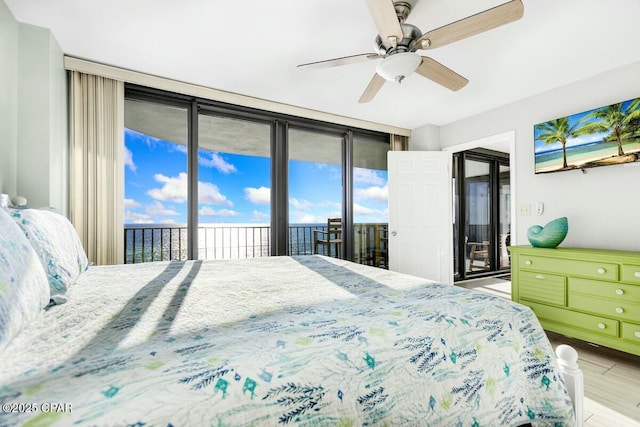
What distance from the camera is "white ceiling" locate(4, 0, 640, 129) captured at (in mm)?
1924

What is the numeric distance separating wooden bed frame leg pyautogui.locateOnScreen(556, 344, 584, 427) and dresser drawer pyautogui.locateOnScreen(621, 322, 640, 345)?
5.17ft

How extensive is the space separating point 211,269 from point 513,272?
2.86 m

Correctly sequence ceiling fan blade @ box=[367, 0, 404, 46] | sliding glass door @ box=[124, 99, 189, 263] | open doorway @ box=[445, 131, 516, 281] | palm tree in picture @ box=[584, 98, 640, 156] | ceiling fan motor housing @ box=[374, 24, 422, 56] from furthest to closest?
open doorway @ box=[445, 131, 516, 281] → sliding glass door @ box=[124, 99, 189, 263] → palm tree in picture @ box=[584, 98, 640, 156] → ceiling fan motor housing @ box=[374, 24, 422, 56] → ceiling fan blade @ box=[367, 0, 404, 46]

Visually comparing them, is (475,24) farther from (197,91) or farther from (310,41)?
(197,91)

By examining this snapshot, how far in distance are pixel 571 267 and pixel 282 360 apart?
286cm

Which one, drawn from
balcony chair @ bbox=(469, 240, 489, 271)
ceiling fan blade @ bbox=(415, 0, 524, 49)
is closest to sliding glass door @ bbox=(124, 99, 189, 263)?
ceiling fan blade @ bbox=(415, 0, 524, 49)

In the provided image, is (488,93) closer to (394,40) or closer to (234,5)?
(394,40)

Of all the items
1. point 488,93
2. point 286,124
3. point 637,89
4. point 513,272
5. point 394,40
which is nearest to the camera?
point 394,40

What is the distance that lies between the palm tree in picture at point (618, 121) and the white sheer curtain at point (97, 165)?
4347 mm

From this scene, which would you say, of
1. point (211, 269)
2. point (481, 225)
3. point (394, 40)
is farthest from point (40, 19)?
point (481, 225)

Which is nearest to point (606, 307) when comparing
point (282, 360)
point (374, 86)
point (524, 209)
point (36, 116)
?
point (524, 209)

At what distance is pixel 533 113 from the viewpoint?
3295 millimetres

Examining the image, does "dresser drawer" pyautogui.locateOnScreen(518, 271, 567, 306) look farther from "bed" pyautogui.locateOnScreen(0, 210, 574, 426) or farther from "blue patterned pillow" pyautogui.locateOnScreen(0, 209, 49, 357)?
"blue patterned pillow" pyautogui.locateOnScreen(0, 209, 49, 357)

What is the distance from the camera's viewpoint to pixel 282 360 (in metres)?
0.73
